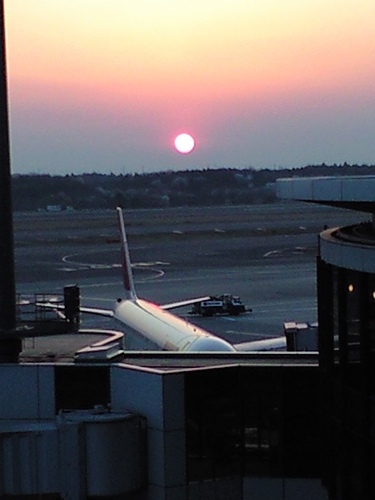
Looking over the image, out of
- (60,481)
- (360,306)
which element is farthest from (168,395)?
(360,306)

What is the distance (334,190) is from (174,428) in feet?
19.7

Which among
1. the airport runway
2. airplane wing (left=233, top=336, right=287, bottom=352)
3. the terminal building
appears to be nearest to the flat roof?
the terminal building

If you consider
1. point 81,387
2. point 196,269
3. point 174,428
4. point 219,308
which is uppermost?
point 81,387

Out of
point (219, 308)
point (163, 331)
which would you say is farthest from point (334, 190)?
point (219, 308)

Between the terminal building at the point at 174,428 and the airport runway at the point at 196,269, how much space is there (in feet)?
117

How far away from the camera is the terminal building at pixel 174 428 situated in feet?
A: 63.2

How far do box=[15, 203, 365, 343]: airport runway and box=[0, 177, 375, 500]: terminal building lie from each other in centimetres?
3553

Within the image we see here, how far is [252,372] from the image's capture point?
2031cm

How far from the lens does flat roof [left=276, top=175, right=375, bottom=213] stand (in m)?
15.9

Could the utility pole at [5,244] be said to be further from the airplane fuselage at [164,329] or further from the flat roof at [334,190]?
the airplane fuselage at [164,329]

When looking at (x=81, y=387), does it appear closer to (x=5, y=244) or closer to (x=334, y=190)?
(x=5, y=244)

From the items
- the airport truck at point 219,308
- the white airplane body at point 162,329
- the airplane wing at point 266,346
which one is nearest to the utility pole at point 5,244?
the white airplane body at point 162,329

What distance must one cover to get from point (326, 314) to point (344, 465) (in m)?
2.67

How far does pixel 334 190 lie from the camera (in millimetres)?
16500
